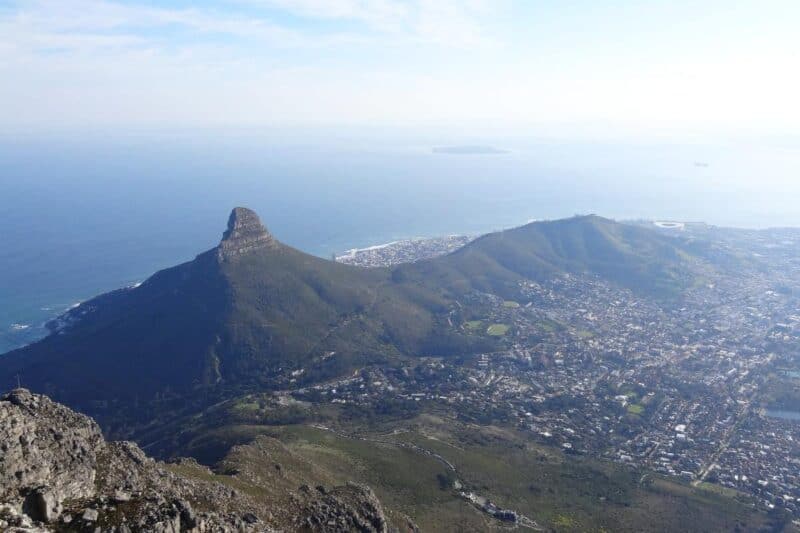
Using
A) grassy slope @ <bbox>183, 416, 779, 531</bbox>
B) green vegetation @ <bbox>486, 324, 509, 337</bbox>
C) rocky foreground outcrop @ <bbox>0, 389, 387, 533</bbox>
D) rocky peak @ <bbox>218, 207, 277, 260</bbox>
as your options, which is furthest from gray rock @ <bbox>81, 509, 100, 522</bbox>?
green vegetation @ <bbox>486, 324, 509, 337</bbox>

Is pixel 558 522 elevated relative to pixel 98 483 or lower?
lower

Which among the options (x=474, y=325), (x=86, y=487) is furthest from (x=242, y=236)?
(x=86, y=487)

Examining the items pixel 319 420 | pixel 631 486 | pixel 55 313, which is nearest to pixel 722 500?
pixel 631 486

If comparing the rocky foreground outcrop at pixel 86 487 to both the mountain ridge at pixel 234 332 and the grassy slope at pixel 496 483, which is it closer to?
the grassy slope at pixel 496 483

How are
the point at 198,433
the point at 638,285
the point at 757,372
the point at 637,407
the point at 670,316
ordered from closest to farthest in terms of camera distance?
the point at 198,433, the point at 637,407, the point at 757,372, the point at 670,316, the point at 638,285

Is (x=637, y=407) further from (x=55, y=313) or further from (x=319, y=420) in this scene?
(x=55, y=313)

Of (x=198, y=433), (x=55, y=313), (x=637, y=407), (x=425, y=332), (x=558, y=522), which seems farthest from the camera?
(x=55, y=313)

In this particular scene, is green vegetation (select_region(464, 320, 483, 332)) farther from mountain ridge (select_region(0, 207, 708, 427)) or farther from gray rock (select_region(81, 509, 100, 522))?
gray rock (select_region(81, 509, 100, 522))

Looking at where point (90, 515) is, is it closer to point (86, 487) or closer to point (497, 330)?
point (86, 487)

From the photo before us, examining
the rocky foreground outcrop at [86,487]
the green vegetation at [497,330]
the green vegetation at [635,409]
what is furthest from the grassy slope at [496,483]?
the green vegetation at [497,330]
